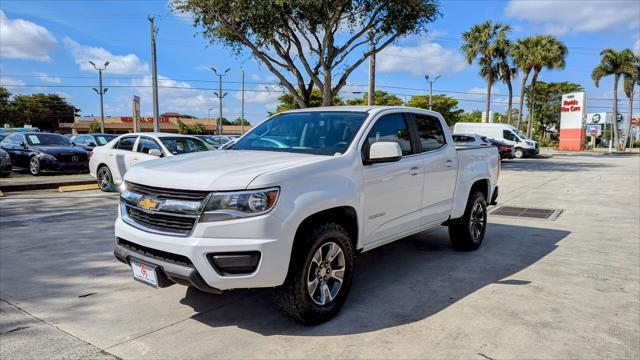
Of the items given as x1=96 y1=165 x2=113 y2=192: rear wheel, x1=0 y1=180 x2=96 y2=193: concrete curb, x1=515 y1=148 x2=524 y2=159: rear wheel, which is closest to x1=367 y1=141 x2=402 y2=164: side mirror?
x1=96 y1=165 x2=113 y2=192: rear wheel

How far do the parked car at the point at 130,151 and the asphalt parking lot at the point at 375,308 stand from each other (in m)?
3.99

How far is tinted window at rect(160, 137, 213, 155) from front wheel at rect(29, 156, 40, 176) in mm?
6667

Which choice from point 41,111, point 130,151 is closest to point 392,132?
point 130,151

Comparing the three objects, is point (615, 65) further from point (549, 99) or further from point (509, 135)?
point (509, 135)

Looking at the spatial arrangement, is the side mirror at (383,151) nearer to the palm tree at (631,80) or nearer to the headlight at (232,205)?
the headlight at (232,205)

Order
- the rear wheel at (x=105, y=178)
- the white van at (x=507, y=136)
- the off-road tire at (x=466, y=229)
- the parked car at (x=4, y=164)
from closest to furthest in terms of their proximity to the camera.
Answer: the off-road tire at (x=466, y=229) → the rear wheel at (x=105, y=178) → the parked car at (x=4, y=164) → the white van at (x=507, y=136)

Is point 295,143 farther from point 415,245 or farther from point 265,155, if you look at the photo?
point 415,245

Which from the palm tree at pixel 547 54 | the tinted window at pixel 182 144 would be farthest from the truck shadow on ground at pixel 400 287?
the palm tree at pixel 547 54

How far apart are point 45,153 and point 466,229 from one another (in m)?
13.9

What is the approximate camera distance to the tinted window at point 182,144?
10.3 meters

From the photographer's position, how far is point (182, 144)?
1069 centimetres

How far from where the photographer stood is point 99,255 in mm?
5516

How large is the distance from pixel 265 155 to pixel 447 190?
8.02 ft

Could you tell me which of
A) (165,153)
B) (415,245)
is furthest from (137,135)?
(415,245)
